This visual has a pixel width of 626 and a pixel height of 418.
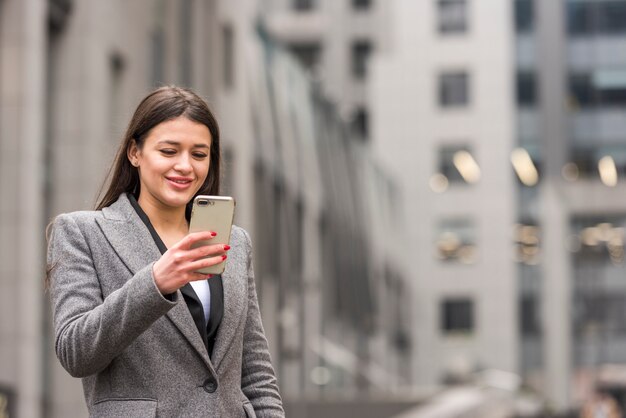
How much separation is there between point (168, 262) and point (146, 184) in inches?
18.7

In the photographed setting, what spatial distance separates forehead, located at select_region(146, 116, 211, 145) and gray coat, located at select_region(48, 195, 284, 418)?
20 centimetres

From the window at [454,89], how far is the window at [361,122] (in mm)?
3818

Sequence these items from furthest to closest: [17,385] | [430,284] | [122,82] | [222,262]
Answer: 1. [430,284]
2. [122,82]
3. [17,385]
4. [222,262]

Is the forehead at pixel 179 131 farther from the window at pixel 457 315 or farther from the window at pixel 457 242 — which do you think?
the window at pixel 457 242

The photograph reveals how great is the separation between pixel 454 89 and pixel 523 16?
4.91m

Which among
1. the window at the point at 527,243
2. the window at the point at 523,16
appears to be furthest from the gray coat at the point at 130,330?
the window at the point at 523,16

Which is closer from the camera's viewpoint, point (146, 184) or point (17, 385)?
point (146, 184)

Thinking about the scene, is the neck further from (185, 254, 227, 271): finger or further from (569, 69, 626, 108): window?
(569, 69, 626, 108): window

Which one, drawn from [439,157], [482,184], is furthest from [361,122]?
[482,184]

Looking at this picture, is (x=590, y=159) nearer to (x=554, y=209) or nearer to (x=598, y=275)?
(x=554, y=209)

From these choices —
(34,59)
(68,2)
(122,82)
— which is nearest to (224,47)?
(122,82)

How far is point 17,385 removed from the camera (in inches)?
661

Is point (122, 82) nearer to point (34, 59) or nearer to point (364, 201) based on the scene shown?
point (34, 59)

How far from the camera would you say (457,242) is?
70.9 m
